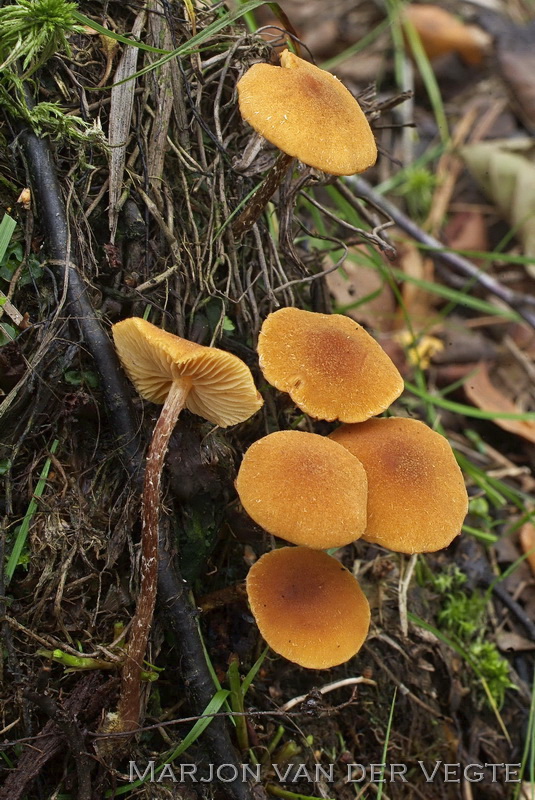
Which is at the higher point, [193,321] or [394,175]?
[193,321]

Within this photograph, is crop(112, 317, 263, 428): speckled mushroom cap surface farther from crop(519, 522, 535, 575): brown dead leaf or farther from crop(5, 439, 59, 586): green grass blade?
crop(519, 522, 535, 575): brown dead leaf

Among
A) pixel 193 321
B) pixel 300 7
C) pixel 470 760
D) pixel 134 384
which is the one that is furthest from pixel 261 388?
pixel 300 7

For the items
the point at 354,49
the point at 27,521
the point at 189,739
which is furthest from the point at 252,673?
the point at 354,49

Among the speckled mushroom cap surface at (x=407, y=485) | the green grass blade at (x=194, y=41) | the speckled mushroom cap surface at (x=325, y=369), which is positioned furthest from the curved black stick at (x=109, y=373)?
the speckled mushroom cap surface at (x=407, y=485)

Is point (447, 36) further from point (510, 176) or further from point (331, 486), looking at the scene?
point (331, 486)

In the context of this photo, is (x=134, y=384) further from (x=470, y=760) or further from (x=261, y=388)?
(x=470, y=760)

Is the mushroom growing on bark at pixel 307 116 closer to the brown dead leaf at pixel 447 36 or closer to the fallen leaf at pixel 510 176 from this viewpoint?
the fallen leaf at pixel 510 176

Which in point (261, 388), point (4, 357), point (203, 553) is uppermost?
point (4, 357)
